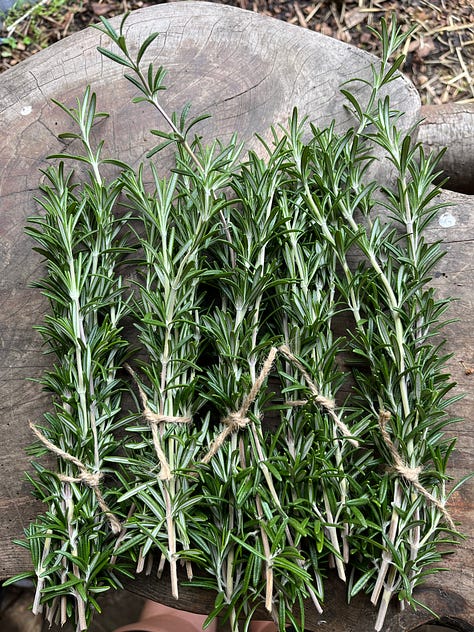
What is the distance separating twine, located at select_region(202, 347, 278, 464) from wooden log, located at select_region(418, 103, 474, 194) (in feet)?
2.75

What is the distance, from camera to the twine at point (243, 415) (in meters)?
1.30

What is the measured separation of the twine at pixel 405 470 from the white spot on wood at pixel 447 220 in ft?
1.97

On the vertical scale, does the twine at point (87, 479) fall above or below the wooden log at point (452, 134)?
below

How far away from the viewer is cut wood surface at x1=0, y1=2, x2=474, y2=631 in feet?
5.13

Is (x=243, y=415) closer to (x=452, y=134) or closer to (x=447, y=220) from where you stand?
(x=447, y=220)

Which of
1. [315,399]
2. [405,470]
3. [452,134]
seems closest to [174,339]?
[315,399]

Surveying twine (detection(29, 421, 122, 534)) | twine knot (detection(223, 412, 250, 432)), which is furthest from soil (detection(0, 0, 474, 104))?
twine (detection(29, 421, 122, 534))

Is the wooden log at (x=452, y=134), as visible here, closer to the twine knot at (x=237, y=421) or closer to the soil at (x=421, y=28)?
the soil at (x=421, y=28)

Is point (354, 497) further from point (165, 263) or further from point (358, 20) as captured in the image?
point (358, 20)

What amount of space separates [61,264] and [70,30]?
171 centimetres

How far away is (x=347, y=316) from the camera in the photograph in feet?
5.13

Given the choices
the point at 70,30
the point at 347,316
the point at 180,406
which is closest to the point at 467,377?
the point at 347,316

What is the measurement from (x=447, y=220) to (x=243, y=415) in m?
0.81

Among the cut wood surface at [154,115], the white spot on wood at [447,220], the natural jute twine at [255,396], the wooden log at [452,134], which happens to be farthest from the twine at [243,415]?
the wooden log at [452,134]
